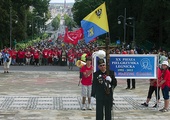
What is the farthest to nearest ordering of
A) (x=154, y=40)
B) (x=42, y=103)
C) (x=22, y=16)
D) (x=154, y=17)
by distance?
(x=22, y=16)
(x=154, y=40)
(x=154, y=17)
(x=42, y=103)

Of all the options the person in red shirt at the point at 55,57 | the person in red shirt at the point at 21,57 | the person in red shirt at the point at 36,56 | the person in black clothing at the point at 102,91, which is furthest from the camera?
the person in red shirt at the point at 55,57

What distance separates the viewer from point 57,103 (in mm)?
14867

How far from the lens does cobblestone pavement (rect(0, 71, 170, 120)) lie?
1245 centimetres

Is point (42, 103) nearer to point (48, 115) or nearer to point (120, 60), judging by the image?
point (48, 115)

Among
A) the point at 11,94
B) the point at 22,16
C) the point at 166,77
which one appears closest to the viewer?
the point at 166,77

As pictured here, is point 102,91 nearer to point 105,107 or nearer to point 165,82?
point 105,107

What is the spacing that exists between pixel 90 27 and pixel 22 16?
3129 inches

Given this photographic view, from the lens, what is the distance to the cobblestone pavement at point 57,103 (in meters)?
12.4

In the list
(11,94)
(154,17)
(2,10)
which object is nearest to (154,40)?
(154,17)

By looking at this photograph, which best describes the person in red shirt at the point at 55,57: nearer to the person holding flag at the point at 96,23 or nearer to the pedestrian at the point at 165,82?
the pedestrian at the point at 165,82

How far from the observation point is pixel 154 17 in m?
58.9

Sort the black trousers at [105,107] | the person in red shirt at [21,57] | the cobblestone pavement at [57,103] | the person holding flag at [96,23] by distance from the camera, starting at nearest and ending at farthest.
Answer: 1. the black trousers at [105,107]
2. the person holding flag at [96,23]
3. the cobblestone pavement at [57,103]
4. the person in red shirt at [21,57]

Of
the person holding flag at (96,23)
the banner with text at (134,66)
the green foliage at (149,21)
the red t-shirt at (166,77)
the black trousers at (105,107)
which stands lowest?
the black trousers at (105,107)

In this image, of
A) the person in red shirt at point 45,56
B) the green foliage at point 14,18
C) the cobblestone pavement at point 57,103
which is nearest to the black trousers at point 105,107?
the cobblestone pavement at point 57,103
